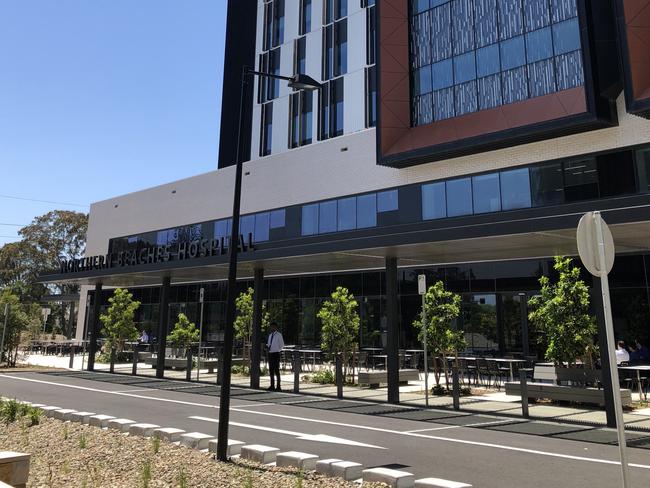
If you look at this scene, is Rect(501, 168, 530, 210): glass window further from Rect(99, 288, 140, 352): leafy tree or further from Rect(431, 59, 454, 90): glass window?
Rect(99, 288, 140, 352): leafy tree

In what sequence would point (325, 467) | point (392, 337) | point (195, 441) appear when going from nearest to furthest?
point (325, 467) → point (195, 441) → point (392, 337)

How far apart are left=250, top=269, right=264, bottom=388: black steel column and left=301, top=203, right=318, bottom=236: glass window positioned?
390 inches

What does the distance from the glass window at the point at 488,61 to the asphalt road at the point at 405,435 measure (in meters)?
15.1

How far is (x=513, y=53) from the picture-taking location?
74.0ft

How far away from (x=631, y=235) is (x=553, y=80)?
10740mm

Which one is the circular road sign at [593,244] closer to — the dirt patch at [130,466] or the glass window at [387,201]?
the dirt patch at [130,466]

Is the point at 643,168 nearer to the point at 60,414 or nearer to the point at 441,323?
the point at 441,323

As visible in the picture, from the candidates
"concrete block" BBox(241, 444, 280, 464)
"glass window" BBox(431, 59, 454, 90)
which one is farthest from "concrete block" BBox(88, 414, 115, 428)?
"glass window" BBox(431, 59, 454, 90)

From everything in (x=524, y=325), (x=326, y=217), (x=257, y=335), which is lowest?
(x=257, y=335)

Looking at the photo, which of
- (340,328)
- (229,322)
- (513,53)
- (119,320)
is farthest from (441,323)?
(119,320)

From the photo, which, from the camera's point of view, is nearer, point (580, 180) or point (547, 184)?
point (580, 180)

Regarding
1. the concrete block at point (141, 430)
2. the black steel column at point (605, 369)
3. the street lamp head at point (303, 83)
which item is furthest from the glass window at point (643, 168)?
the concrete block at point (141, 430)

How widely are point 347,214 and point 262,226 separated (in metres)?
5.99

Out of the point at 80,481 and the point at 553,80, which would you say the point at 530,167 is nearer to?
the point at 553,80
